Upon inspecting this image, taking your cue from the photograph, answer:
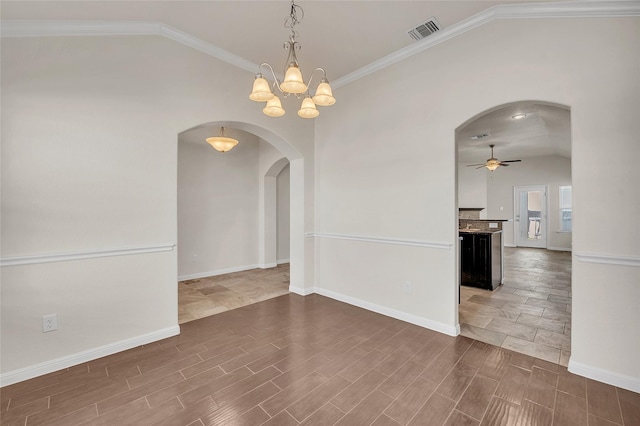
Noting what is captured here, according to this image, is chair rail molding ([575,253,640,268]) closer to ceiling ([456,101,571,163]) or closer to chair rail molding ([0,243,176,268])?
ceiling ([456,101,571,163])

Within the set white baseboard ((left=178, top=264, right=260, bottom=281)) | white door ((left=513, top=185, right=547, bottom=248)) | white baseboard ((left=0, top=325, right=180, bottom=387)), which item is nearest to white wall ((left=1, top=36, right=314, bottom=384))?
white baseboard ((left=0, top=325, right=180, bottom=387))

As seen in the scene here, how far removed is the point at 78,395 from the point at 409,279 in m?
3.21

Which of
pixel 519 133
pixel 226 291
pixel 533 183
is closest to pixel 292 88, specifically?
pixel 226 291

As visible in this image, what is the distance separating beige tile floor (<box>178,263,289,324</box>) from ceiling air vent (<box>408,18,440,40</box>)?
12.9 feet

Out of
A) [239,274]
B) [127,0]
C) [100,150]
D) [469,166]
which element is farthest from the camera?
[469,166]

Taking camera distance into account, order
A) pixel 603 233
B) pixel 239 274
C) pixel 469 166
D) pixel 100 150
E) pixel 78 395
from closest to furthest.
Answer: pixel 78 395, pixel 603 233, pixel 100 150, pixel 239 274, pixel 469 166

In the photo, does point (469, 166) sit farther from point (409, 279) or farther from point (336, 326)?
point (336, 326)

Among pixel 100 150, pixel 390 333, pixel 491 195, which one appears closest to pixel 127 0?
pixel 100 150

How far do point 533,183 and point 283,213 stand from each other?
872cm

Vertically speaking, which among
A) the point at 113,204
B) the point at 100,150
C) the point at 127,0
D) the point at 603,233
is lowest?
the point at 603,233

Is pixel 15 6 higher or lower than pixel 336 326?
higher

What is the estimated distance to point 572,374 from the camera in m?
2.29

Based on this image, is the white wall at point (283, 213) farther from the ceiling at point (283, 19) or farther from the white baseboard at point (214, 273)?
the ceiling at point (283, 19)

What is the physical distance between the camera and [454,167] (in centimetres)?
299
